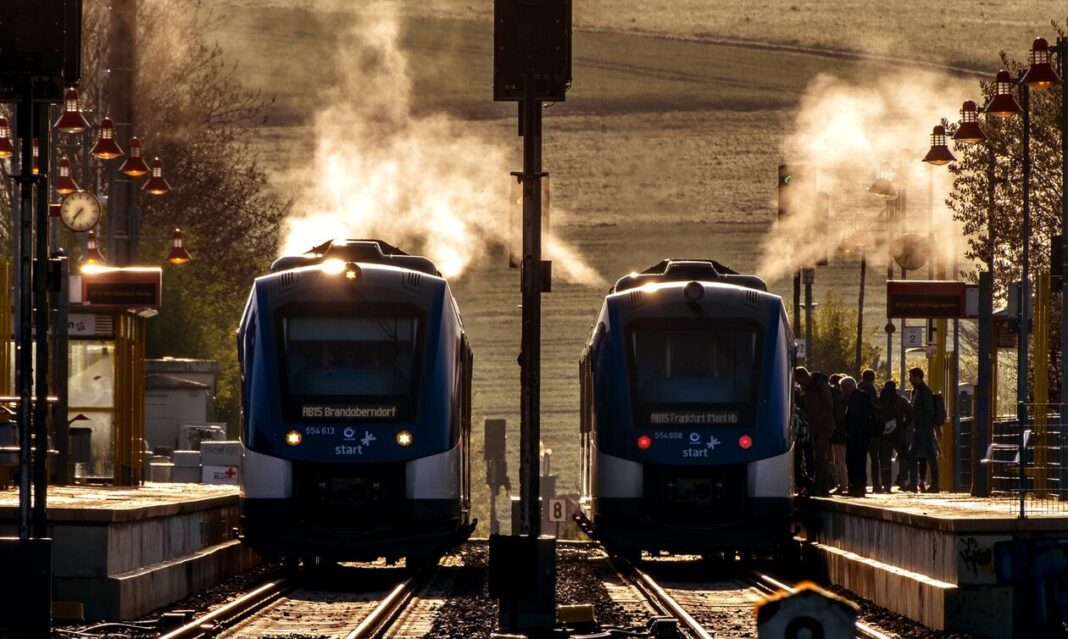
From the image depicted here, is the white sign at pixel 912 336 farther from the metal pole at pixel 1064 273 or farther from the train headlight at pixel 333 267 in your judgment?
the train headlight at pixel 333 267

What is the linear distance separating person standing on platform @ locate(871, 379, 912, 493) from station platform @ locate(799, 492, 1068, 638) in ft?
19.1

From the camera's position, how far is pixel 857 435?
30.2m

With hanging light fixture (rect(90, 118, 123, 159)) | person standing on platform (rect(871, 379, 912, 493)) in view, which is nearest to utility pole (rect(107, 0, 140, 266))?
hanging light fixture (rect(90, 118, 123, 159))

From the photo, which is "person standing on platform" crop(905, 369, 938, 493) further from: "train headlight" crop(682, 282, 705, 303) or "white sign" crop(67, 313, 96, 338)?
"white sign" crop(67, 313, 96, 338)

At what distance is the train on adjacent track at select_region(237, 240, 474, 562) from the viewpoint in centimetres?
2470

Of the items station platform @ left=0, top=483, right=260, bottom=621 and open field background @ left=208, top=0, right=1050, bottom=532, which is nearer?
station platform @ left=0, top=483, right=260, bottom=621

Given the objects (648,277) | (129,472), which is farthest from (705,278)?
(129,472)

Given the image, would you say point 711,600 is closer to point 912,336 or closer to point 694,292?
point 694,292

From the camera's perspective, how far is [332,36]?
7608 inches

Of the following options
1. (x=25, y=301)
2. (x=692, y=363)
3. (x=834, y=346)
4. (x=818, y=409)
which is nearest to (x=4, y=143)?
(x=818, y=409)

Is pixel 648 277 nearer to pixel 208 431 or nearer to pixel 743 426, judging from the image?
pixel 743 426

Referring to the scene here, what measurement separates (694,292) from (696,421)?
1.36 meters

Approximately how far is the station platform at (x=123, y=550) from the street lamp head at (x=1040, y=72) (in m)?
10.5

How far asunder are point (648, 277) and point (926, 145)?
134 meters
